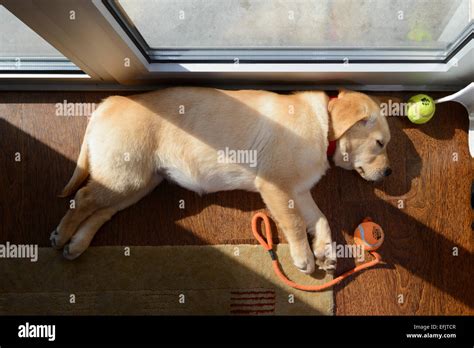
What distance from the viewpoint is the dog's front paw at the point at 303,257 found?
2.30 meters

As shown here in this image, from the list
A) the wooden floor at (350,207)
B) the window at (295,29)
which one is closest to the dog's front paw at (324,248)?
the wooden floor at (350,207)

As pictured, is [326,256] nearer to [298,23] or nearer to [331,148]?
[331,148]

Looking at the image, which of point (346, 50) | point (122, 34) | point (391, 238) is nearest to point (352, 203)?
point (391, 238)

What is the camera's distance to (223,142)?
2086 mm

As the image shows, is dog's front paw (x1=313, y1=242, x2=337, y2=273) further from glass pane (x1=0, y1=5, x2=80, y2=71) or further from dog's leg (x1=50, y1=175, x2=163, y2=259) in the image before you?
glass pane (x1=0, y1=5, x2=80, y2=71)

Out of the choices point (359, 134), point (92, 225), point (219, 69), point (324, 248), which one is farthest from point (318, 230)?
point (92, 225)

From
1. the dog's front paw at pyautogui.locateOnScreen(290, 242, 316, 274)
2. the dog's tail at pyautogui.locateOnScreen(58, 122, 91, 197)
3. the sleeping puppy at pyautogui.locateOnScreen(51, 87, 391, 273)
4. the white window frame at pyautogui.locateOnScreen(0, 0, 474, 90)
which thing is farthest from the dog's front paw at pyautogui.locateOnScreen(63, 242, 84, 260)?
the dog's front paw at pyautogui.locateOnScreen(290, 242, 316, 274)

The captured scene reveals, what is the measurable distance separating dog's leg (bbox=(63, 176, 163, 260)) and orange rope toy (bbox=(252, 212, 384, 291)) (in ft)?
2.19

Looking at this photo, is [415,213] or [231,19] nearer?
[231,19]

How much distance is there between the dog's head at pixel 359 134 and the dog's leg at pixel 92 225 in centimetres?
103

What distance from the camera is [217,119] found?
6.81ft

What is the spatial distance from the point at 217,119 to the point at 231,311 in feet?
3.70

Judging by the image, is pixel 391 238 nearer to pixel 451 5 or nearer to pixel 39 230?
pixel 451 5

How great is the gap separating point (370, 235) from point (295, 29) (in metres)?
1.24
